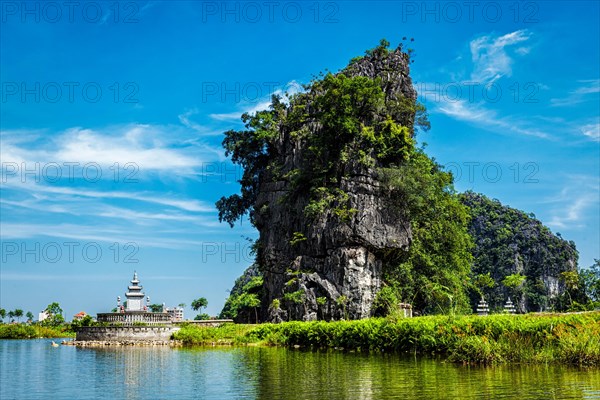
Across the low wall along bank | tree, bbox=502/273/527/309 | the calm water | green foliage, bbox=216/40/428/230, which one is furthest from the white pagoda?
tree, bbox=502/273/527/309

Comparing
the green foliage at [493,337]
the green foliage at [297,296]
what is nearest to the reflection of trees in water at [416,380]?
the green foliage at [493,337]

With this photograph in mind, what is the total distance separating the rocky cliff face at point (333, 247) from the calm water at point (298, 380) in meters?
13.8

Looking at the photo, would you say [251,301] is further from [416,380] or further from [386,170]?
[416,380]

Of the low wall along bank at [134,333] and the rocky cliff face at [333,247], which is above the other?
the rocky cliff face at [333,247]

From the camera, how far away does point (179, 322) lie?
34.8 meters

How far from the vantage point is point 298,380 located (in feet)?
46.2

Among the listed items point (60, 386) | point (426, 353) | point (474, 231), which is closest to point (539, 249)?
point (474, 231)

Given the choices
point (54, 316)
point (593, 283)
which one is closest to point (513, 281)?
point (593, 283)

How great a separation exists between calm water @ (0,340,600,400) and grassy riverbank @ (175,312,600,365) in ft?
2.63

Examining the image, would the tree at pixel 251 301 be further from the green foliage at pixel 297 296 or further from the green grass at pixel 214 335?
the green grass at pixel 214 335

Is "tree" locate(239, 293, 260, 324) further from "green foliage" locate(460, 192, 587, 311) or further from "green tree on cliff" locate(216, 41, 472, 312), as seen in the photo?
"green foliage" locate(460, 192, 587, 311)

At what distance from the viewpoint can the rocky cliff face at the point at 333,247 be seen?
1350 inches

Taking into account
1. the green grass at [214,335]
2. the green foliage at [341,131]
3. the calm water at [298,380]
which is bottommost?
the green grass at [214,335]

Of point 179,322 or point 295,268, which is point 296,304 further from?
point 179,322
